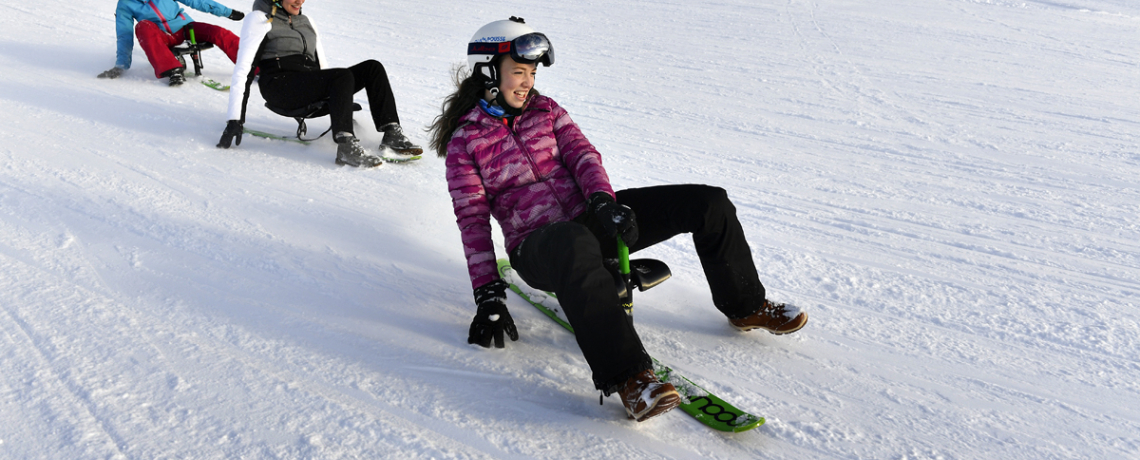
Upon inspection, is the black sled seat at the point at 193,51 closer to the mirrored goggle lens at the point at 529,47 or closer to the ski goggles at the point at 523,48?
the ski goggles at the point at 523,48

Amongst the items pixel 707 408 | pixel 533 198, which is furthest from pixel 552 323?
pixel 707 408

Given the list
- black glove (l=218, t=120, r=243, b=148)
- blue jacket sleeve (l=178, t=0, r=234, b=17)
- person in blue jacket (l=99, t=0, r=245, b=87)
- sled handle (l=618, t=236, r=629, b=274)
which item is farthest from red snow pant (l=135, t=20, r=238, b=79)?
sled handle (l=618, t=236, r=629, b=274)

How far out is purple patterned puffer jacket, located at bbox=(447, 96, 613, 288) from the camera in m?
2.58

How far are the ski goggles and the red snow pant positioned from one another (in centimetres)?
402

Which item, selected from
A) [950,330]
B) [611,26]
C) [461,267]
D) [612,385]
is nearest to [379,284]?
[461,267]

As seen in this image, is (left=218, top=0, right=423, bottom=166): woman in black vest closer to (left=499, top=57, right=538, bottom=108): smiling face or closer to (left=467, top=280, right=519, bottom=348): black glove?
(left=499, top=57, right=538, bottom=108): smiling face

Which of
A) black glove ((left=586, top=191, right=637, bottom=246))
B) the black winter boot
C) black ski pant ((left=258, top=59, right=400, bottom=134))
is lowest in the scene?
the black winter boot

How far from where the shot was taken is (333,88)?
4488mm

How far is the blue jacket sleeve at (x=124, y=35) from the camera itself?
5.97 m

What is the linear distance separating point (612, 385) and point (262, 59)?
11.8ft

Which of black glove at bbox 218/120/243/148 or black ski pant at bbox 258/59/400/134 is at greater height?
black ski pant at bbox 258/59/400/134

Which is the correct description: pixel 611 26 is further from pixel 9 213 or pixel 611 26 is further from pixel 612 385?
pixel 612 385

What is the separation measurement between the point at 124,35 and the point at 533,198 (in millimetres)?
4978

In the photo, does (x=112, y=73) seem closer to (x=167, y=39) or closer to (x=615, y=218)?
(x=167, y=39)
